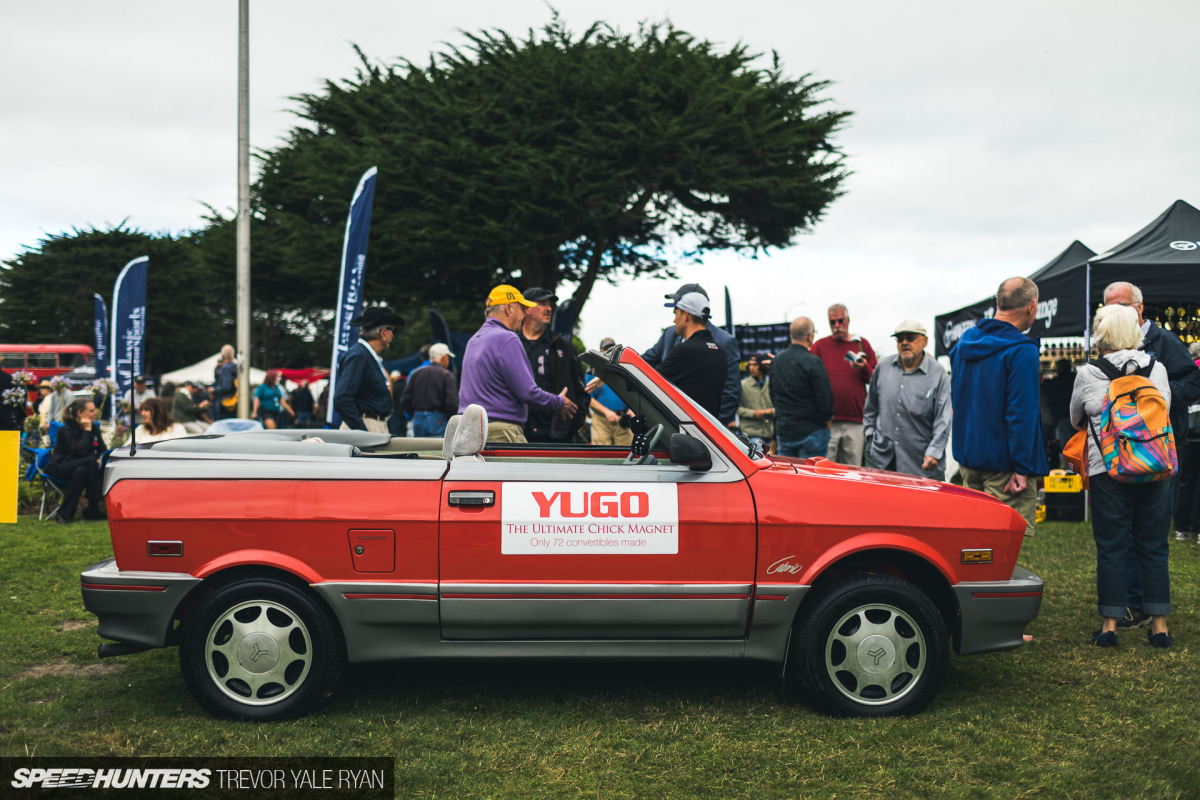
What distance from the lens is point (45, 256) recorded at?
52.1 meters

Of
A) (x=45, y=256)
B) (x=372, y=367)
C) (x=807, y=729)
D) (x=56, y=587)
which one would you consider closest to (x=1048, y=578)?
(x=807, y=729)

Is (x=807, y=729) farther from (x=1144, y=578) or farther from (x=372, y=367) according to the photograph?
(x=372, y=367)

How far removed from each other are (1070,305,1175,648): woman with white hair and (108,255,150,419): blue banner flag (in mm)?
16331

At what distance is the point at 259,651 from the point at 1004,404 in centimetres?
399

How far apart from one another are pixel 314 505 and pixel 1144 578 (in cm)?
440

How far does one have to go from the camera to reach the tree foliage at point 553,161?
75.5 ft

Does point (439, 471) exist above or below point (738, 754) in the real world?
above

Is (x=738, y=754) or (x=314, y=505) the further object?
(x=314, y=505)

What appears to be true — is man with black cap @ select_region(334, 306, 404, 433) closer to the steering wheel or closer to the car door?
the steering wheel

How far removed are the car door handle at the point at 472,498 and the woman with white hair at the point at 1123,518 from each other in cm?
341

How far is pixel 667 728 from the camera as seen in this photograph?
393 centimetres

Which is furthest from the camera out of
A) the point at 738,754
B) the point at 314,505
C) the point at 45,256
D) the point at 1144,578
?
the point at 45,256

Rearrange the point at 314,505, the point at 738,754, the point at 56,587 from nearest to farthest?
the point at 738,754, the point at 314,505, the point at 56,587

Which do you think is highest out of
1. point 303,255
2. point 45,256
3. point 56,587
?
point 45,256
